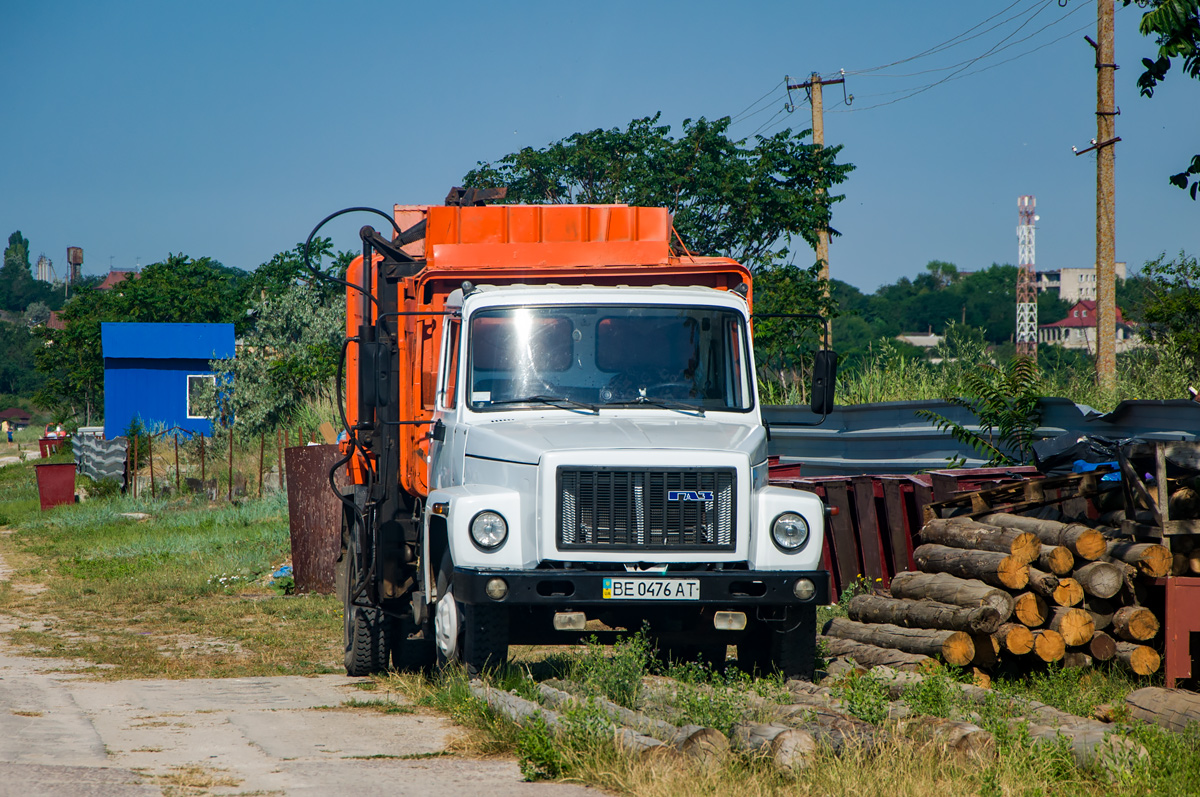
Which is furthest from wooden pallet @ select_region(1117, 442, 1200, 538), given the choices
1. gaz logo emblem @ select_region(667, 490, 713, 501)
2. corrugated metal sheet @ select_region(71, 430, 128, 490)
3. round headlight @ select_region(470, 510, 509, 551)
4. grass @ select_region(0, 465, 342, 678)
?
corrugated metal sheet @ select_region(71, 430, 128, 490)

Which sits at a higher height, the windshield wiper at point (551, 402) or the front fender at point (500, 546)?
the windshield wiper at point (551, 402)

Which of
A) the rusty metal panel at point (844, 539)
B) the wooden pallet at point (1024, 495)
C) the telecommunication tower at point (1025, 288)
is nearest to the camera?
the wooden pallet at point (1024, 495)

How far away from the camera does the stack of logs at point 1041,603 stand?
320 inches

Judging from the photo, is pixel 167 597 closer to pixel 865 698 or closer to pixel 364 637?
pixel 364 637

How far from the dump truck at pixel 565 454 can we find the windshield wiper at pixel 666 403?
0.04ft

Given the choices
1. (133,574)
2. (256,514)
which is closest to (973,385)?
(133,574)

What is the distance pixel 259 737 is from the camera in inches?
277

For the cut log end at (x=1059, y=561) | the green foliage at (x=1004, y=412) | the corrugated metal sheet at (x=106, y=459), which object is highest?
the green foliage at (x=1004, y=412)

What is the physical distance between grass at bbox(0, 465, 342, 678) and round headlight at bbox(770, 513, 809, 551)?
4.61 meters

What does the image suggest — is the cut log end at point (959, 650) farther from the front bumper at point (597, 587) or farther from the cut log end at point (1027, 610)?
the front bumper at point (597, 587)

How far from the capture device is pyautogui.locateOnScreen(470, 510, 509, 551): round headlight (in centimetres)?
717

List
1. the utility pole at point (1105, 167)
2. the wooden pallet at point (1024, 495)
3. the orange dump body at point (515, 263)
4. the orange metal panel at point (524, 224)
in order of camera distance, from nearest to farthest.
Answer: the orange dump body at point (515, 263) → the wooden pallet at point (1024, 495) → the orange metal panel at point (524, 224) → the utility pole at point (1105, 167)

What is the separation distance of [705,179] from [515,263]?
18276 mm

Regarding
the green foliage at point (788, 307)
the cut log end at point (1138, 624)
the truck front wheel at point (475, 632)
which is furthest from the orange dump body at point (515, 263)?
the green foliage at point (788, 307)
